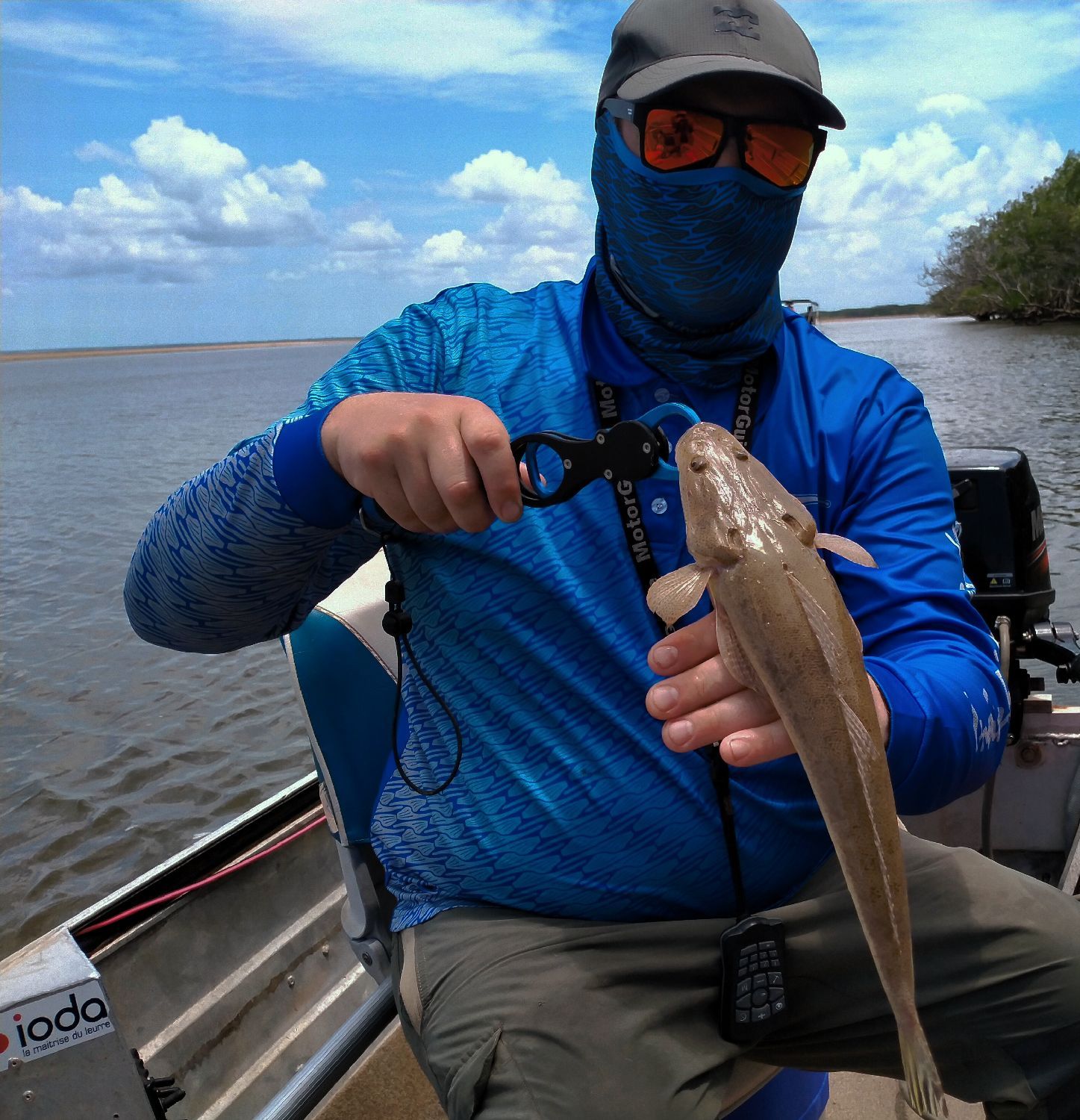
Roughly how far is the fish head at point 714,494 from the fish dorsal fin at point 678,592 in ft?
0.10

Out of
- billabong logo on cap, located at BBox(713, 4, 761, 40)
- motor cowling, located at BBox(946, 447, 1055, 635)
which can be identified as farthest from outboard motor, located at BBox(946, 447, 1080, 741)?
billabong logo on cap, located at BBox(713, 4, 761, 40)

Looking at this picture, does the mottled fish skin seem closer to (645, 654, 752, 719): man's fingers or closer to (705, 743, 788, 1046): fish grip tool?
(645, 654, 752, 719): man's fingers

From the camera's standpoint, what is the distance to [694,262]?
7.85 ft

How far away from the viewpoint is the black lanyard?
2098 mm

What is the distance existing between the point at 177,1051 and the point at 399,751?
2.12 m

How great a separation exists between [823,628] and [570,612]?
670 millimetres

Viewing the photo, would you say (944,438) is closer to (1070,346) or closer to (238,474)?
(238,474)

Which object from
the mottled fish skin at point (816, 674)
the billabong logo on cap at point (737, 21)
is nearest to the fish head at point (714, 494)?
the mottled fish skin at point (816, 674)

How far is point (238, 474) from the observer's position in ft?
6.61

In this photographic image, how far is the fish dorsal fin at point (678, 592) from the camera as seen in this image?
172 cm

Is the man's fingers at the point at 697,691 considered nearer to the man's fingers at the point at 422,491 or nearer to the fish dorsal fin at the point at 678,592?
the fish dorsal fin at the point at 678,592

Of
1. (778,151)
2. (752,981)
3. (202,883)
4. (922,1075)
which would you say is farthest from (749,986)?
(202,883)

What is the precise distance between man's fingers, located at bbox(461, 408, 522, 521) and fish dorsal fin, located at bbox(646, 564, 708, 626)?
303mm

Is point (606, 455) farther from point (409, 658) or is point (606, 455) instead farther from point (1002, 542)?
point (1002, 542)
